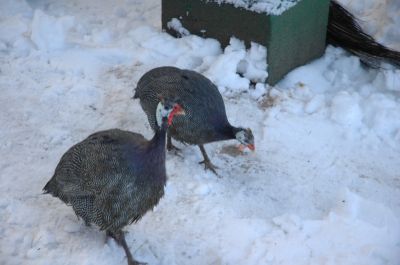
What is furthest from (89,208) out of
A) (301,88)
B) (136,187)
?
(301,88)

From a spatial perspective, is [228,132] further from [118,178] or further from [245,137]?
[118,178]

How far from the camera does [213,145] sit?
4.12 m

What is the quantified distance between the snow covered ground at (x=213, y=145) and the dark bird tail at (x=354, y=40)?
0.09m

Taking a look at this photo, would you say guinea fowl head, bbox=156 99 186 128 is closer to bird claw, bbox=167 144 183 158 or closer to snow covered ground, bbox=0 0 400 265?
snow covered ground, bbox=0 0 400 265

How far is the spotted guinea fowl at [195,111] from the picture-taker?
3.66 meters

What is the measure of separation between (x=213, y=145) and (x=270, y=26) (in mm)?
998

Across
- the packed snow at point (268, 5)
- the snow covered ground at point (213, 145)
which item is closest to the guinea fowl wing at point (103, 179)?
the snow covered ground at point (213, 145)

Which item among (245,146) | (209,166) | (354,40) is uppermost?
(354,40)

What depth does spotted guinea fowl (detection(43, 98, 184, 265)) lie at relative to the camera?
2.96 metres

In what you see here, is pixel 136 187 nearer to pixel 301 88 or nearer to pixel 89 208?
pixel 89 208

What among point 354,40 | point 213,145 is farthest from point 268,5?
point 213,145

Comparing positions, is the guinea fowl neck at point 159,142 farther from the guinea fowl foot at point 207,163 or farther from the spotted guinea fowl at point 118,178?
the guinea fowl foot at point 207,163

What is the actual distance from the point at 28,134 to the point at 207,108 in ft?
4.18

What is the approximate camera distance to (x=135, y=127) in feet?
13.6
